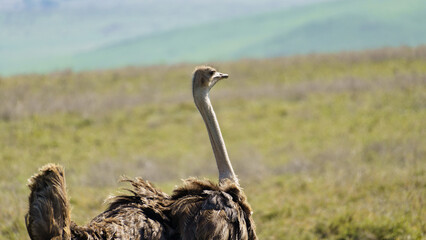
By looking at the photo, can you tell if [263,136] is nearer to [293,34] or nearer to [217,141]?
[217,141]

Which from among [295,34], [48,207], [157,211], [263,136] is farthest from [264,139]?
[295,34]

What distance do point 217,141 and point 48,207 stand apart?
186cm

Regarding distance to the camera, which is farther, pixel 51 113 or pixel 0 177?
pixel 51 113

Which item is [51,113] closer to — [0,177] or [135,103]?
[135,103]

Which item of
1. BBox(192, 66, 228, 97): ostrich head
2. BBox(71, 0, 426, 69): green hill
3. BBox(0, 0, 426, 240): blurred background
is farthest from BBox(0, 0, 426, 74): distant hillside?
BBox(192, 66, 228, 97): ostrich head

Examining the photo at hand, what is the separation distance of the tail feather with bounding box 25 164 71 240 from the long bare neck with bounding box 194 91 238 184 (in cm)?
156

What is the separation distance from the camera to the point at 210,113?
→ 509cm

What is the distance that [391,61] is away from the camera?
2442cm

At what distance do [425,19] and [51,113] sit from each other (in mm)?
34611

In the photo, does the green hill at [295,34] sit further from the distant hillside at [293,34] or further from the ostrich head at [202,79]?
the ostrich head at [202,79]

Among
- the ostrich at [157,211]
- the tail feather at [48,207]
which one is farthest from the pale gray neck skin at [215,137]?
the tail feather at [48,207]

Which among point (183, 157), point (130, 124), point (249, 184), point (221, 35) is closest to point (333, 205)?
point (249, 184)

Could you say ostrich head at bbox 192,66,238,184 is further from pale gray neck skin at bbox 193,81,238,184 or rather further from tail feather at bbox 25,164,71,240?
tail feather at bbox 25,164,71,240

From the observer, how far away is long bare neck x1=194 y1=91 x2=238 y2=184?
4910 mm
